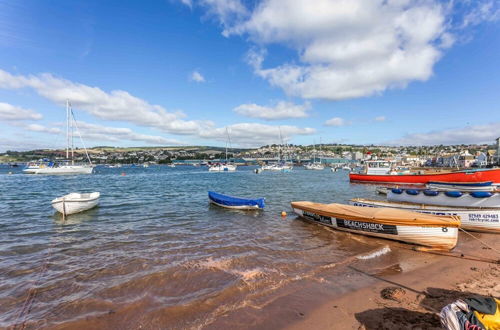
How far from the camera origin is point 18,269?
9.69m

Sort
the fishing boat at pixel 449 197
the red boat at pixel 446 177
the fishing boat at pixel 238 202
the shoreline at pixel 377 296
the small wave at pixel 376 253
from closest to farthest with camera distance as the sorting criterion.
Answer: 1. the shoreline at pixel 377 296
2. the small wave at pixel 376 253
3. the fishing boat at pixel 449 197
4. the fishing boat at pixel 238 202
5. the red boat at pixel 446 177

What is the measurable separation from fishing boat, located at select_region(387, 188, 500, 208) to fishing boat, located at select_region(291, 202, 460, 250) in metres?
6.42

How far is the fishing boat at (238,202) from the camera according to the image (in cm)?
2103

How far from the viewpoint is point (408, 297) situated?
6961mm

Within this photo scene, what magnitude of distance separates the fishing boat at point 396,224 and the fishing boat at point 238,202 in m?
6.41

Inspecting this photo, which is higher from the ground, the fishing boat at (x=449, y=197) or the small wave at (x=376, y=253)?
the fishing boat at (x=449, y=197)

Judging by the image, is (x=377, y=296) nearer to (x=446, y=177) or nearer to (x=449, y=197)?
(x=449, y=197)

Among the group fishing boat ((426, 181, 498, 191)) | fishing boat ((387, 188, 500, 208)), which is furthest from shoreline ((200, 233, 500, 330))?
fishing boat ((426, 181, 498, 191))

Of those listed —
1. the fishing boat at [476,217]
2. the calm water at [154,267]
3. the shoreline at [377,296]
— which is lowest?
the calm water at [154,267]

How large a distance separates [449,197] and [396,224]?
8.17 metres

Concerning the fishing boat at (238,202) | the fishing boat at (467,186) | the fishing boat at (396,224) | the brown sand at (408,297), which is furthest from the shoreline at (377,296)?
the fishing boat at (467,186)

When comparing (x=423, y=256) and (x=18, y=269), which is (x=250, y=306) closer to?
(x=423, y=256)

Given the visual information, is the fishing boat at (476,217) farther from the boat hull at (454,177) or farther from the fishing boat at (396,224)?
the boat hull at (454,177)

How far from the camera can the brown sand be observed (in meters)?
5.91
